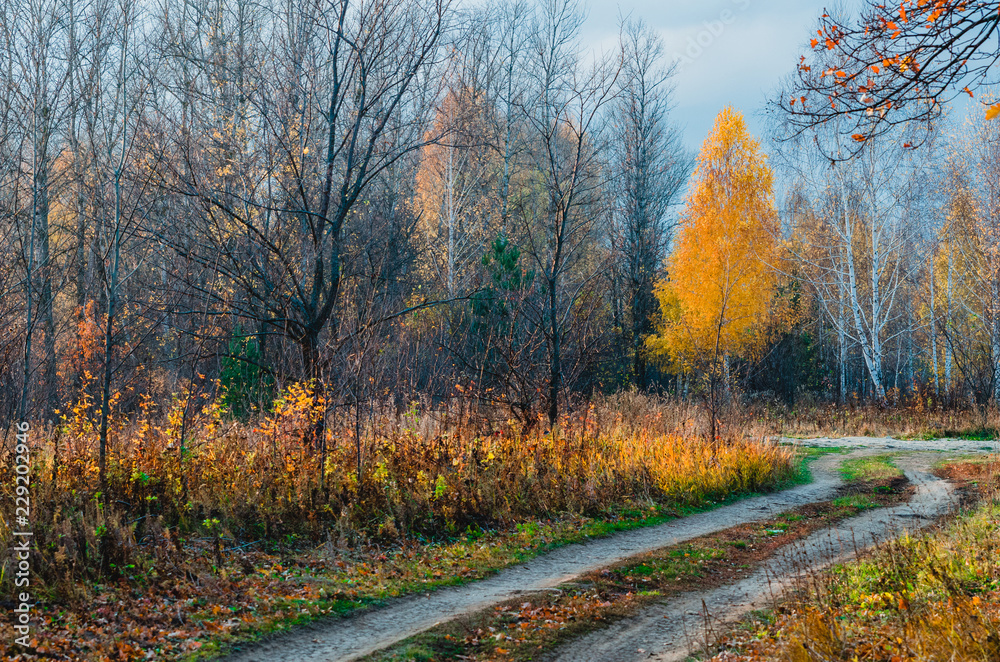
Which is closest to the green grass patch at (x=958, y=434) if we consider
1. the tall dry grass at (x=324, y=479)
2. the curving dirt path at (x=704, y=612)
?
the tall dry grass at (x=324, y=479)

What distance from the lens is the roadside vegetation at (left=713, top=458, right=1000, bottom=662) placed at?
3.75m

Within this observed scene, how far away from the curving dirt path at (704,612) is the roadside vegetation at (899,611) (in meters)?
0.24

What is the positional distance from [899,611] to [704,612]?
128cm

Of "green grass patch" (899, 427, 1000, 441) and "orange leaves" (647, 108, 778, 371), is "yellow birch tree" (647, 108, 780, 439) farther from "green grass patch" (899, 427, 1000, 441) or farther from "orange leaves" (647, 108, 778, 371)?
"green grass patch" (899, 427, 1000, 441)

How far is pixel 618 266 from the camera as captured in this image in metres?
27.1

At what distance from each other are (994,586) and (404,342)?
1068 cm

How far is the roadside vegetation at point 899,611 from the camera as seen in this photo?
12.3 feet

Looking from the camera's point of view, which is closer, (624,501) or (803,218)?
(624,501)

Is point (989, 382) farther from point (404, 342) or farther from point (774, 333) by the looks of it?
point (404, 342)

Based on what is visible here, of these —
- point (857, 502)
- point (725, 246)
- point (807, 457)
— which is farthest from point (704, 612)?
point (725, 246)

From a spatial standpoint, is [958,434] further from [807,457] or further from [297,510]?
[297,510]

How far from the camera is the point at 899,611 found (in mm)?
4480

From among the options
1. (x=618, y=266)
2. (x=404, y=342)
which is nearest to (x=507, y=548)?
(x=404, y=342)

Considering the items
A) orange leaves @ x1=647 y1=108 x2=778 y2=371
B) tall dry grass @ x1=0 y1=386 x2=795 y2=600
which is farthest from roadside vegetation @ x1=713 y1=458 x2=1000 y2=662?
orange leaves @ x1=647 y1=108 x2=778 y2=371
